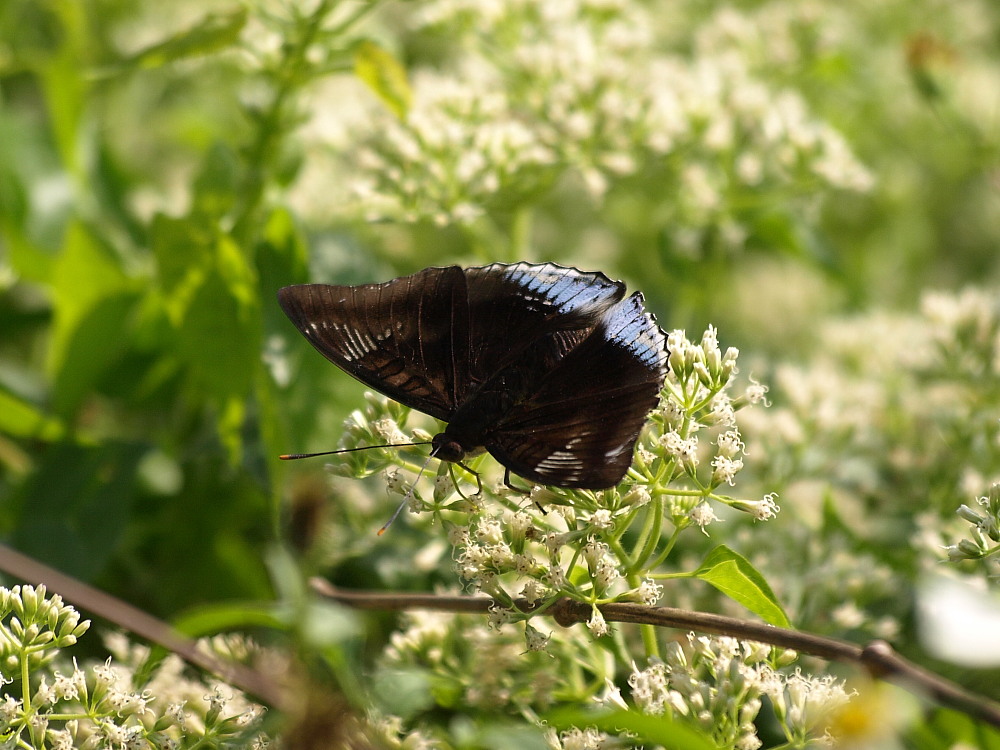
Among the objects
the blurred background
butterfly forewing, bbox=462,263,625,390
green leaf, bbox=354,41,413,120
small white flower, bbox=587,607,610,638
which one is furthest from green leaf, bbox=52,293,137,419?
small white flower, bbox=587,607,610,638

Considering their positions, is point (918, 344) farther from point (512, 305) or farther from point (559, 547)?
point (559, 547)

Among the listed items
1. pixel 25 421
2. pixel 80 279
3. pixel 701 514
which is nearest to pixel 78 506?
pixel 25 421

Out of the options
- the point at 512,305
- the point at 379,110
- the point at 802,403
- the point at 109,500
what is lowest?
the point at 109,500

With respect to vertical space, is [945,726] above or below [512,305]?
below

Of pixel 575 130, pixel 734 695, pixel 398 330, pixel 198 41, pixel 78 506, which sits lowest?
pixel 78 506

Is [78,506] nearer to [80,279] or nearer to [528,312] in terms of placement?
[80,279]

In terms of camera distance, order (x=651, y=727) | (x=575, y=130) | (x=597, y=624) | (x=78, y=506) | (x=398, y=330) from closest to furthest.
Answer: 1. (x=651, y=727)
2. (x=597, y=624)
3. (x=398, y=330)
4. (x=78, y=506)
5. (x=575, y=130)

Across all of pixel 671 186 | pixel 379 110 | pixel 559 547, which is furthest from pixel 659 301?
pixel 559 547
